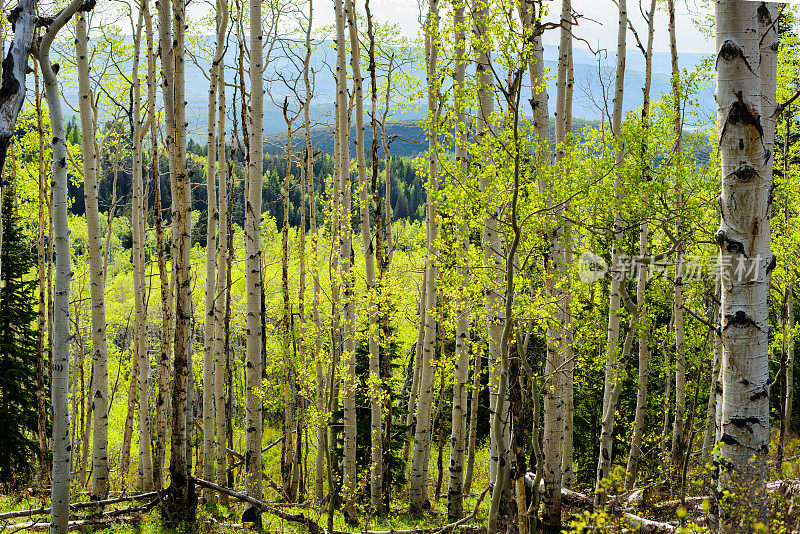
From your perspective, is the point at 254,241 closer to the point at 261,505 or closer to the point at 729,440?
the point at 261,505

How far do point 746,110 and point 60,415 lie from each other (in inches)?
195

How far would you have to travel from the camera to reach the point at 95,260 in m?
6.20

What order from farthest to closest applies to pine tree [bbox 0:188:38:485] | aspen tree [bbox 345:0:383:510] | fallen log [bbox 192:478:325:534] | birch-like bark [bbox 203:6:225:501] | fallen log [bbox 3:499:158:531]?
pine tree [bbox 0:188:38:485] → aspen tree [bbox 345:0:383:510] → birch-like bark [bbox 203:6:225:501] → fallen log [bbox 192:478:325:534] → fallen log [bbox 3:499:158:531]

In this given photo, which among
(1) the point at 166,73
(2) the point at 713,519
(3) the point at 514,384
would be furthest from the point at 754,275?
(1) the point at 166,73

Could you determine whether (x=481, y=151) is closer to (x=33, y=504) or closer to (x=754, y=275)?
(x=754, y=275)

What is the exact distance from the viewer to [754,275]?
8.54ft

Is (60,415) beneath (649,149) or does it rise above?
beneath

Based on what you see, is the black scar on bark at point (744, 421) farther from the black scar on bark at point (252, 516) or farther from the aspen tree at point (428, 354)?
the black scar on bark at point (252, 516)

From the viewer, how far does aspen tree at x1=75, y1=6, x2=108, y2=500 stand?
6.22m

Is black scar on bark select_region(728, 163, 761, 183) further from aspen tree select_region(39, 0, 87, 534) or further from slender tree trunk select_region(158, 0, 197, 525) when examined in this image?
slender tree trunk select_region(158, 0, 197, 525)

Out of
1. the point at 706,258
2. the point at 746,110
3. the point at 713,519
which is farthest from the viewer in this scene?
the point at 706,258

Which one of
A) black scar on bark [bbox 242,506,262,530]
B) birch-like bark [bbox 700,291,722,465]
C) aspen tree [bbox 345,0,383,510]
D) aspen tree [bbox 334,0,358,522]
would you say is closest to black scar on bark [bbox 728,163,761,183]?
birch-like bark [bbox 700,291,722,465]

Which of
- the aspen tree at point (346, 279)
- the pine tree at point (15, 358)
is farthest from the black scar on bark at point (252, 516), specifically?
the pine tree at point (15, 358)

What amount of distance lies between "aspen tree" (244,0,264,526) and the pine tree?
7.39 meters
